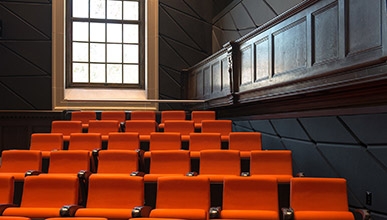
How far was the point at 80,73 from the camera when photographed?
273 cm

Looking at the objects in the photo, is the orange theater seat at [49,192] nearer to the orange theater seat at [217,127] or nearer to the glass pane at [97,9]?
the orange theater seat at [217,127]

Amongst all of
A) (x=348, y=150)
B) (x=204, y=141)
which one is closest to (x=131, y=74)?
(x=204, y=141)

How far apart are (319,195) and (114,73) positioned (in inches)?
83.5

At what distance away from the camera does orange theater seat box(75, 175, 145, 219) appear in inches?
37.0

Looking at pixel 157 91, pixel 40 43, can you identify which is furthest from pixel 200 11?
pixel 40 43

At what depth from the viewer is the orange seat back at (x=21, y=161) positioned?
1.22 meters

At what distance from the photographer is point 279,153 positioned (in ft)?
3.80

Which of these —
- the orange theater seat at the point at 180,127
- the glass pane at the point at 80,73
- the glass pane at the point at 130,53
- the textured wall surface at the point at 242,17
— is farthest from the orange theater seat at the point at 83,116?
the textured wall surface at the point at 242,17

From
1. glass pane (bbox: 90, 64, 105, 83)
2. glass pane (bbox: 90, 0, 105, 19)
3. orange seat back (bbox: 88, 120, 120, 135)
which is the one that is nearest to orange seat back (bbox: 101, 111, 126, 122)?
orange seat back (bbox: 88, 120, 120, 135)

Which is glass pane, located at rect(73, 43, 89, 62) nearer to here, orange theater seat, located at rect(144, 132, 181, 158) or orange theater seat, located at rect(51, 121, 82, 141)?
orange theater seat, located at rect(51, 121, 82, 141)

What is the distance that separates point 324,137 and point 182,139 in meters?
0.59

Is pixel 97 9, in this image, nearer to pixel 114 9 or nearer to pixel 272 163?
pixel 114 9

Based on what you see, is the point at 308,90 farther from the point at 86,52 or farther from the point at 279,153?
the point at 86,52

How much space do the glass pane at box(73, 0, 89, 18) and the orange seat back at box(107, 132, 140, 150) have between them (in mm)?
1571
